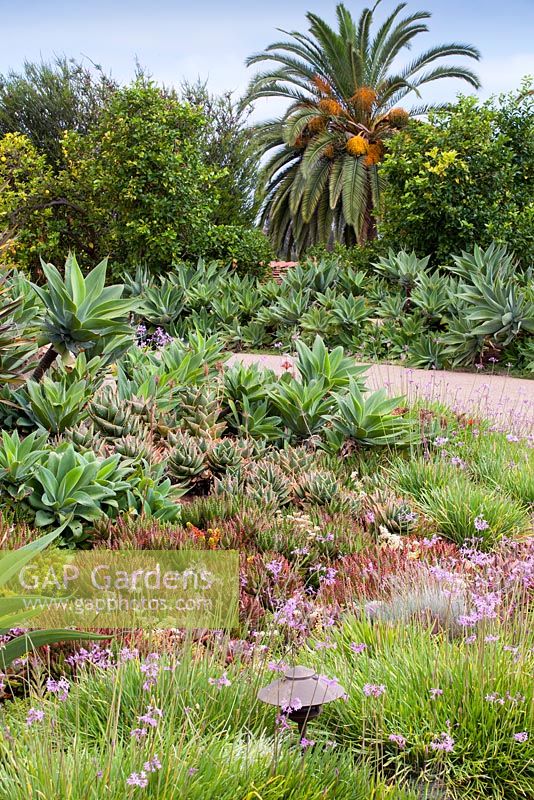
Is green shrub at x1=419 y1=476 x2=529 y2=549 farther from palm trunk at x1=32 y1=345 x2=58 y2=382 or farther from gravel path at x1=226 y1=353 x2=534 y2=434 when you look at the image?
palm trunk at x1=32 y1=345 x2=58 y2=382

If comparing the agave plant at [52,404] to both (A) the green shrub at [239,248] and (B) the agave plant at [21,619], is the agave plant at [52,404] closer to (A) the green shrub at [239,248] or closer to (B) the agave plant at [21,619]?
(B) the agave plant at [21,619]

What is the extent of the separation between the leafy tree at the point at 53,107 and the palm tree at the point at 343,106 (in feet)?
15.5

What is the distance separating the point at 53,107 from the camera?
23141 mm

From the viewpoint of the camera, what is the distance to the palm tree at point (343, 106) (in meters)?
24.7

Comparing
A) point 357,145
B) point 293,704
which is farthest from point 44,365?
point 357,145

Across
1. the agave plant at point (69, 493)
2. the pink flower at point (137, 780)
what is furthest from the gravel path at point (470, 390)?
the pink flower at point (137, 780)

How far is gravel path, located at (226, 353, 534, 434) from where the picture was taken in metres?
7.25

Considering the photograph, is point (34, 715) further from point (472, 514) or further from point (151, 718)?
point (472, 514)

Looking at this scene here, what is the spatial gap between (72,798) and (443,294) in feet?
35.1

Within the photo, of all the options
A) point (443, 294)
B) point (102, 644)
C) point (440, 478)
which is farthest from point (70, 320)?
point (443, 294)

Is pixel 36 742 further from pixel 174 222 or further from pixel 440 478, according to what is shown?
pixel 174 222

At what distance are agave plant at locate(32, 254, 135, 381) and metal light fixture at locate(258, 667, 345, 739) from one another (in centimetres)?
407

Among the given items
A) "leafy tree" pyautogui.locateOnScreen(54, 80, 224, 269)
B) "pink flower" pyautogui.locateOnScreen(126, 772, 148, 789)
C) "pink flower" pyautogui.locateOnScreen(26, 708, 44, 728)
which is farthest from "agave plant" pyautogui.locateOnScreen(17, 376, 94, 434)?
"leafy tree" pyautogui.locateOnScreen(54, 80, 224, 269)

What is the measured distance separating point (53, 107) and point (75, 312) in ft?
64.0
